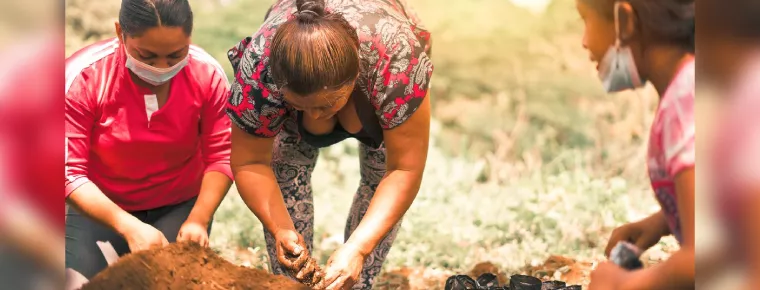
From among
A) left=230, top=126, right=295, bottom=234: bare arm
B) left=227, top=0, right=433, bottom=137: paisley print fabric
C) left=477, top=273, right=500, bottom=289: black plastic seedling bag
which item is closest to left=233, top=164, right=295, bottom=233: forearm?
left=230, top=126, right=295, bottom=234: bare arm

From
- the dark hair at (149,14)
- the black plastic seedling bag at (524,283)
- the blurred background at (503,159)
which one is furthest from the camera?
the blurred background at (503,159)

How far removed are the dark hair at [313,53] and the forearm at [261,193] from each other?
0.34 m

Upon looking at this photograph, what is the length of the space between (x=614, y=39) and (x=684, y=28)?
0.16 meters

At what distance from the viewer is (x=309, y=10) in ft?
6.91

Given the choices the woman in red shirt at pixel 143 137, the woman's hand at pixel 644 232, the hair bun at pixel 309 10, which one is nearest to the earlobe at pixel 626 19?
the woman's hand at pixel 644 232

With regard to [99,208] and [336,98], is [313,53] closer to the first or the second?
[336,98]

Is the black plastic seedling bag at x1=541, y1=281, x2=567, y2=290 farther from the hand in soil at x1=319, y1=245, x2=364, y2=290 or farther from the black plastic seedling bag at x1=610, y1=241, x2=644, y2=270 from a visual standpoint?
the hand in soil at x1=319, y1=245, x2=364, y2=290

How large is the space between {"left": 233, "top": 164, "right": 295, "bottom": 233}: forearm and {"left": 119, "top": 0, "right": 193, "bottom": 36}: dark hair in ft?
1.36

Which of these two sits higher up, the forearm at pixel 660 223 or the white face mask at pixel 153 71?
the white face mask at pixel 153 71

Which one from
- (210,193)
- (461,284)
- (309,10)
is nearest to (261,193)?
(210,193)

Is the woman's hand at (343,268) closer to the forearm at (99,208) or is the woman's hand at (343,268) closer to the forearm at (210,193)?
the forearm at (210,193)

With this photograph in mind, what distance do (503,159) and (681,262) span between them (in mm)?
1502

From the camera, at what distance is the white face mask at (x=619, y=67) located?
2117 mm

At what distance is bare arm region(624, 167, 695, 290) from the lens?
2.04 m
